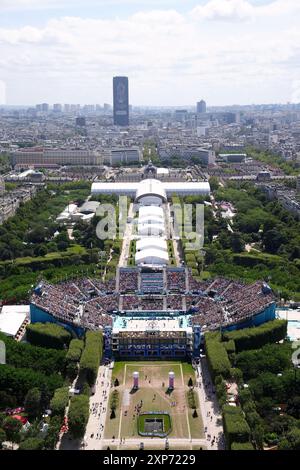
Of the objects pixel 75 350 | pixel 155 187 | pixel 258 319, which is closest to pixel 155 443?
pixel 75 350

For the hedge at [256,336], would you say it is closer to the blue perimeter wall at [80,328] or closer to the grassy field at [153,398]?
the blue perimeter wall at [80,328]

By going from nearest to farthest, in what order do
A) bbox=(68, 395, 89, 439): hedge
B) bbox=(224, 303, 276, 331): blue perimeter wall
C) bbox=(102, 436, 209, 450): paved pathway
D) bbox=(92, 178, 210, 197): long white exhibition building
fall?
bbox=(102, 436, 209, 450): paved pathway < bbox=(68, 395, 89, 439): hedge < bbox=(224, 303, 276, 331): blue perimeter wall < bbox=(92, 178, 210, 197): long white exhibition building

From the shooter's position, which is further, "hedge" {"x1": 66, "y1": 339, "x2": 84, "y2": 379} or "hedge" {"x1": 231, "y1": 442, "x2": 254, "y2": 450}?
"hedge" {"x1": 66, "y1": 339, "x2": 84, "y2": 379}

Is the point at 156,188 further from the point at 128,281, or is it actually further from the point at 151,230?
the point at 128,281

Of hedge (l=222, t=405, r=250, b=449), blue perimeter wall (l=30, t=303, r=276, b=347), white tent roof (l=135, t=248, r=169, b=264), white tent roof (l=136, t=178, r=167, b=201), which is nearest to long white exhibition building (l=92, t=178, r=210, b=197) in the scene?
white tent roof (l=136, t=178, r=167, b=201)

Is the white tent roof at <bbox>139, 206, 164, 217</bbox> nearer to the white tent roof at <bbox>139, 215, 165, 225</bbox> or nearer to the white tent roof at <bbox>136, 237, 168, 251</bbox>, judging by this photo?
the white tent roof at <bbox>139, 215, 165, 225</bbox>

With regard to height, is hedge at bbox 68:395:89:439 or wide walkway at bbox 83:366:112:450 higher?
hedge at bbox 68:395:89:439

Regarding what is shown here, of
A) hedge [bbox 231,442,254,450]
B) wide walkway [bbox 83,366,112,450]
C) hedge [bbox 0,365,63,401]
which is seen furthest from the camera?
hedge [bbox 0,365,63,401]
